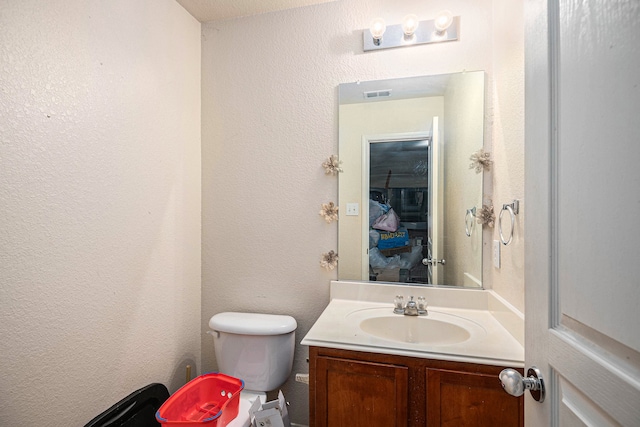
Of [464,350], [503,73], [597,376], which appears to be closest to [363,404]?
[464,350]

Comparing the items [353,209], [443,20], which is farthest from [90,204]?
[443,20]

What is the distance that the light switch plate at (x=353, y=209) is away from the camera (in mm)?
1637

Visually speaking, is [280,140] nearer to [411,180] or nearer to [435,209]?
[411,180]

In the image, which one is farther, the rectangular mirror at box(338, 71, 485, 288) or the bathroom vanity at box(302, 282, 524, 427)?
the rectangular mirror at box(338, 71, 485, 288)

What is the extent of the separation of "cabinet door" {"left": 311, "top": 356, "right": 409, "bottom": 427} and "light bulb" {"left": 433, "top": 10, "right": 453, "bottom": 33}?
1507 millimetres

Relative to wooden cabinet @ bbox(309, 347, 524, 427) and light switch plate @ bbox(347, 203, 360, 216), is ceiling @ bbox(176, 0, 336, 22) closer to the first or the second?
light switch plate @ bbox(347, 203, 360, 216)

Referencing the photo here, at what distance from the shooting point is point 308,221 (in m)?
1.71

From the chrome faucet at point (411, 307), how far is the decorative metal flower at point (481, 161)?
0.68 m

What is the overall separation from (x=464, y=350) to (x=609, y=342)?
0.65 metres

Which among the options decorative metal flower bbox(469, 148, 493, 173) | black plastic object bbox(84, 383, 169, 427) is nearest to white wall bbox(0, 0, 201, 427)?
black plastic object bbox(84, 383, 169, 427)

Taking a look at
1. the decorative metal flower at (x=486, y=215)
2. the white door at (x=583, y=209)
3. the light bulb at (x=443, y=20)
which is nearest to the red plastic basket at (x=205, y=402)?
the white door at (x=583, y=209)

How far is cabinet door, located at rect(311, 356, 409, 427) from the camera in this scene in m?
1.06

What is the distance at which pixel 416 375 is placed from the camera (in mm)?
1051

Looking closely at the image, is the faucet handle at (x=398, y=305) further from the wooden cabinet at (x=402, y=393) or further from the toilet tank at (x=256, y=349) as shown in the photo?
the toilet tank at (x=256, y=349)
